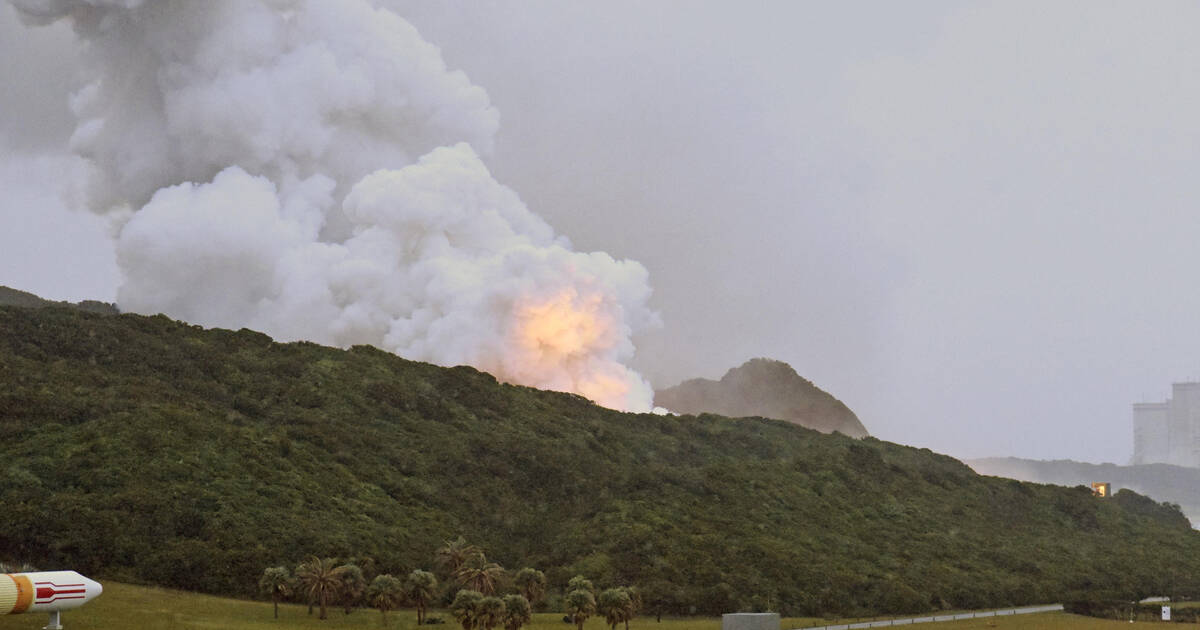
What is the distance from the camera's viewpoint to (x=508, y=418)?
152 meters

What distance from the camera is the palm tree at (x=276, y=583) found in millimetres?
89062

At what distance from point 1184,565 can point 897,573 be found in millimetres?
50768

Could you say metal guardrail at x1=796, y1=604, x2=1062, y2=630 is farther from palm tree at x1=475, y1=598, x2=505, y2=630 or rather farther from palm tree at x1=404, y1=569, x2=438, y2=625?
palm tree at x1=404, y1=569, x2=438, y2=625

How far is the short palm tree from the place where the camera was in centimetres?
8562

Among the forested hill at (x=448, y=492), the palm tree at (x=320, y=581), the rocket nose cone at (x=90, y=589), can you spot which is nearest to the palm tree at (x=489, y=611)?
the palm tree at (x=320, y=581)

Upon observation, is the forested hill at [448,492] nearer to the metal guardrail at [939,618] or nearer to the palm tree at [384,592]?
the metal guardrail at [939,618]

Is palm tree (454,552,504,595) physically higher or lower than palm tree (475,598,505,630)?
higher

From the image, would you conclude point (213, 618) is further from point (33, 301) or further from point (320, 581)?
point (33, 301)

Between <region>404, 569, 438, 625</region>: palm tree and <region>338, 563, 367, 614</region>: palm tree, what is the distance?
3.31 meters

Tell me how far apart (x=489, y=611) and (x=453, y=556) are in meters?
18.8

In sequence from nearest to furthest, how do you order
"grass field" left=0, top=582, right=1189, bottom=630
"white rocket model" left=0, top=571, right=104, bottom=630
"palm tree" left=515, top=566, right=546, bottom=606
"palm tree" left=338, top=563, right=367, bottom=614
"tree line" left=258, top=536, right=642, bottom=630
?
"white rocket model" left=0, top=571, right=104, bottom=630 → "grass field" left=0, top=582, right=1189, bottom=630 → "tree line" left=258, top=536, right=642, bottom=630 → "palm tree" left=338, top=563, right=367, bottom=614 → "palm tree" left=515, top=566, right=546, bottom=606

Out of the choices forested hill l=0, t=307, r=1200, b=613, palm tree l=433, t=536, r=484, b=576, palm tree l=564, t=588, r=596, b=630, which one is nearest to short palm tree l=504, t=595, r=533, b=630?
palm tree l=564, t=588, r=596, b=630

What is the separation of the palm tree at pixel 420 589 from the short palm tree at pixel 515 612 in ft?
25.3

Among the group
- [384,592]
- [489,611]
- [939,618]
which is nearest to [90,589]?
[384,592]
